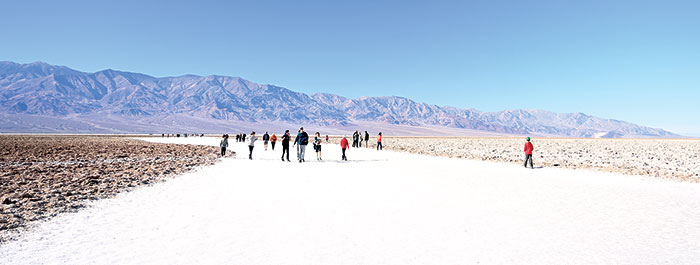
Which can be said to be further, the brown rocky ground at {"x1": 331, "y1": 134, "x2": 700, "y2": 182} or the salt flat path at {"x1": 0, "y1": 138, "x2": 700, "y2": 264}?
the brown rocky ground at {"x1": 331, "y1": 134, "x2": 700, "y2": 182}

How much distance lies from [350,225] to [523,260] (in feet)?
8.59

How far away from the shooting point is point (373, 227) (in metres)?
5.90

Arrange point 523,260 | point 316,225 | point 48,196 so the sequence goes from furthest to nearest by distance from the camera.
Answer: point 48,196 < point 316,225 < point 523,260

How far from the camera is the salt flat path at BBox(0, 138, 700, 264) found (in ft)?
15.0

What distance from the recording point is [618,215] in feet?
22.3

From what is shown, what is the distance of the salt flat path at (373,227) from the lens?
180 inches

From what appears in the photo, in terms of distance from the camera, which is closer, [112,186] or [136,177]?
[112,186]

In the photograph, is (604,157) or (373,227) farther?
(604,157)

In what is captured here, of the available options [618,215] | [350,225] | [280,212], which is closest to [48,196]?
[280,212]

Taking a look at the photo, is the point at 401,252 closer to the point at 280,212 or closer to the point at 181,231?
the point at 280,212

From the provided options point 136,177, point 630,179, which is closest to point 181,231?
point 136,177

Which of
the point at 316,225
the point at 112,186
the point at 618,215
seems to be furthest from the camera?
the point at 112,186

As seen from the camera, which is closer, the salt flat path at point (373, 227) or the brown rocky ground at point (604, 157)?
the salt flat path at point (373, 227)

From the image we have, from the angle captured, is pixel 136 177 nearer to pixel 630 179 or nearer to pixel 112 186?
pixel 112 186
